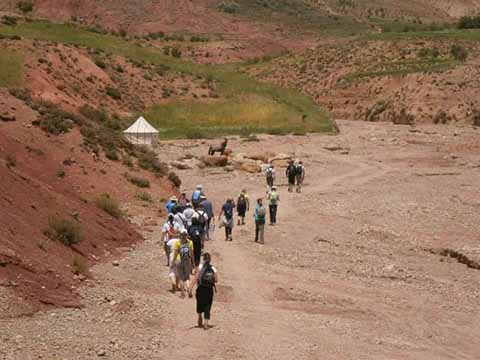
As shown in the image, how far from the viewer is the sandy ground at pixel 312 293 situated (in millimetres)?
16766

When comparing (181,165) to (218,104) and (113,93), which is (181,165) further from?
(218,104)

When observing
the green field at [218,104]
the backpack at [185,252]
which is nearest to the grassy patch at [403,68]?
the green field at [218,104]

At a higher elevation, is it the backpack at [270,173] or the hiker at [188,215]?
the hiker at [188,215]

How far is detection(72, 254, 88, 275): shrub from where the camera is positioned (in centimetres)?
→ 2067

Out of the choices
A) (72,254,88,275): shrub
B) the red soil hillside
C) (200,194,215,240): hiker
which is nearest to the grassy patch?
the red soil hillside

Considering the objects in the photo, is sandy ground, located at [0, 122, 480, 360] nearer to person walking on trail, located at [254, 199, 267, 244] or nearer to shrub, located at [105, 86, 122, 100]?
person walking on trail, located at [254, 199, 267, 244]

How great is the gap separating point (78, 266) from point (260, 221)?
7685 mm

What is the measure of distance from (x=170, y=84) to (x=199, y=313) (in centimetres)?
5692

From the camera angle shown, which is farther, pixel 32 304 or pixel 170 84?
pixel 170 84

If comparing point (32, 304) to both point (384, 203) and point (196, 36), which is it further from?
point (196, 36)

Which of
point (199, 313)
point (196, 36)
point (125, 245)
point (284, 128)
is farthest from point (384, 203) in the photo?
point (196, 36)

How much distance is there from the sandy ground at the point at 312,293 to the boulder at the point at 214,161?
5.97 meters

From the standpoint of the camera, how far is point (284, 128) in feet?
219

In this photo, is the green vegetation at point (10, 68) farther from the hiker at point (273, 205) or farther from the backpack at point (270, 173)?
the hiker at point (273, 205)
